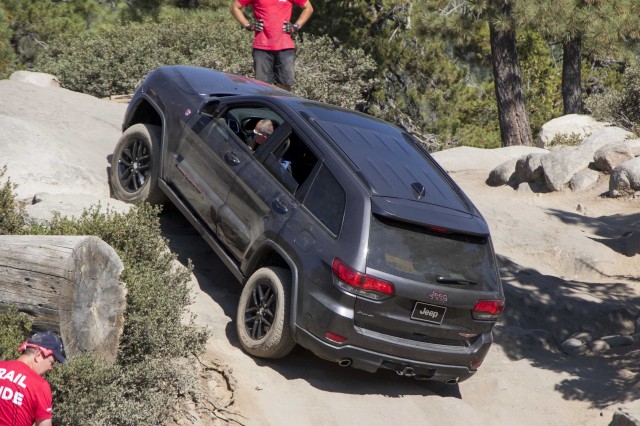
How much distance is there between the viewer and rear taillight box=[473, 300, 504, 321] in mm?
6891

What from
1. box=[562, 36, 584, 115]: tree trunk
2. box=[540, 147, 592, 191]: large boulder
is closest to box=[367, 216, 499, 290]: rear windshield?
box=[540, 147, 592, 191]: large boulder

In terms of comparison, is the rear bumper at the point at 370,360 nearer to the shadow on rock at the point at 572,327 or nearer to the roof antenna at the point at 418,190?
A: the roof antenna at the point at 418,190

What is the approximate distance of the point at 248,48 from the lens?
16.3m

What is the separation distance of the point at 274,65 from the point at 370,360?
5698 millimetres

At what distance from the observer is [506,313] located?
30.6 ft

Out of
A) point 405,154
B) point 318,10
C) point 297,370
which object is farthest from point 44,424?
point 318,10

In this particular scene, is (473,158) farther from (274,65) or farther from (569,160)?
(274,65)

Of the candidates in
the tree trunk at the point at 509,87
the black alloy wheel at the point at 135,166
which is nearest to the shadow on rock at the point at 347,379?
the black alloy wheel at the point at 135,166

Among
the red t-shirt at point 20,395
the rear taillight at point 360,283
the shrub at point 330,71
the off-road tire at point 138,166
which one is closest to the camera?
the red t-shirt at point 20,395

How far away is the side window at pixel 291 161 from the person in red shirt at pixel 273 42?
4020mm

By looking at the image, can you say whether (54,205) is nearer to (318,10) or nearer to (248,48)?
(248,48)

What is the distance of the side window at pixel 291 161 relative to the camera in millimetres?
7262

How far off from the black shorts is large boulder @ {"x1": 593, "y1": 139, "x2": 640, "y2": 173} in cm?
528

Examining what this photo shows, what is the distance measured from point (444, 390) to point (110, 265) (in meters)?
3.06
